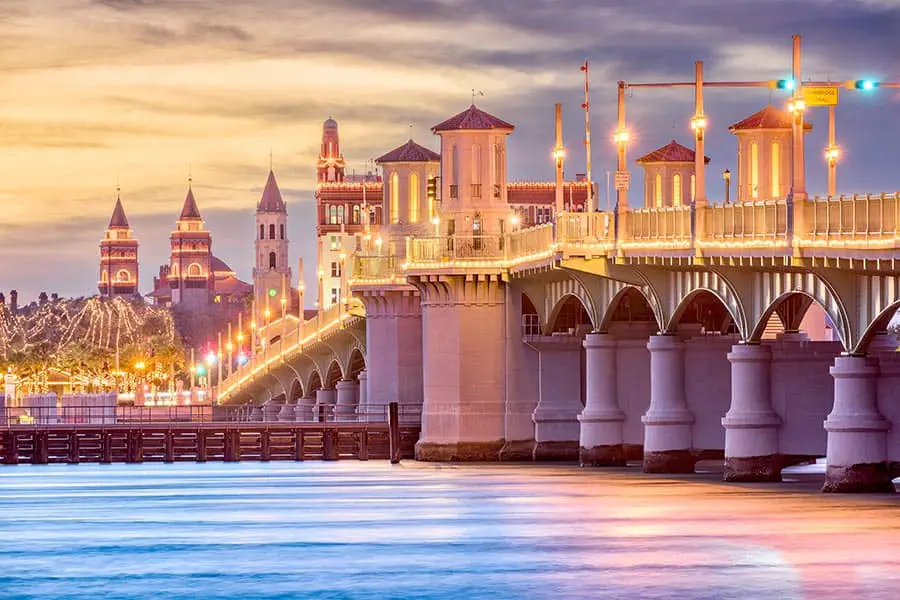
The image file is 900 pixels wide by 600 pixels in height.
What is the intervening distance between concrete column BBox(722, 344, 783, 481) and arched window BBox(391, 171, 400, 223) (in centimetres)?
4883

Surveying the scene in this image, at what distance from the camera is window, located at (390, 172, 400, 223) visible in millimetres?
141125

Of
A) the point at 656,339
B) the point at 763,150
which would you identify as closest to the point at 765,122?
the point at 763,150

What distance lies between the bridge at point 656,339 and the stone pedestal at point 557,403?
0.26ft

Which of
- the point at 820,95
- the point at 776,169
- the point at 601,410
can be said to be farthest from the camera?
the point at 776,169

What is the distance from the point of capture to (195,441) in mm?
137625

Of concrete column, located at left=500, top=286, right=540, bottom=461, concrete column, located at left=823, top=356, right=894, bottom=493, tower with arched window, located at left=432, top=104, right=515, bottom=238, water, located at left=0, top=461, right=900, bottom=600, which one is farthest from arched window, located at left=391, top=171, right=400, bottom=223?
concrete column, located at left=823, top=356, right=894, bottom=493

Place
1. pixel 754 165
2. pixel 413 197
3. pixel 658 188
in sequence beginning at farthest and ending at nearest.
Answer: pixel 658 188 → pixel 413 197 → pixel 754 165

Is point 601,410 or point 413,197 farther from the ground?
point 413,197

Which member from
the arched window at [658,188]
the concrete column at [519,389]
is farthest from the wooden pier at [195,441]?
the arched window at [658,188]

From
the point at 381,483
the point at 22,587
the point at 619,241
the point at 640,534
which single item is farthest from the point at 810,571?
the point at 381,483

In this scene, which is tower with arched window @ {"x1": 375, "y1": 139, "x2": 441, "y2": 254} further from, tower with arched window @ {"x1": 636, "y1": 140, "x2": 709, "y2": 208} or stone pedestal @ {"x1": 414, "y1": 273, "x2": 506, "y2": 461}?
stone pedestal @ {"x1": 414, "y1": 273, "x2": 506, "y2": 461}

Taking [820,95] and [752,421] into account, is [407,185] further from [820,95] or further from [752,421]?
[820,95]

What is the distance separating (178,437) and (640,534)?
222 feet

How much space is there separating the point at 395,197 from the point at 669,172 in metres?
14.4
